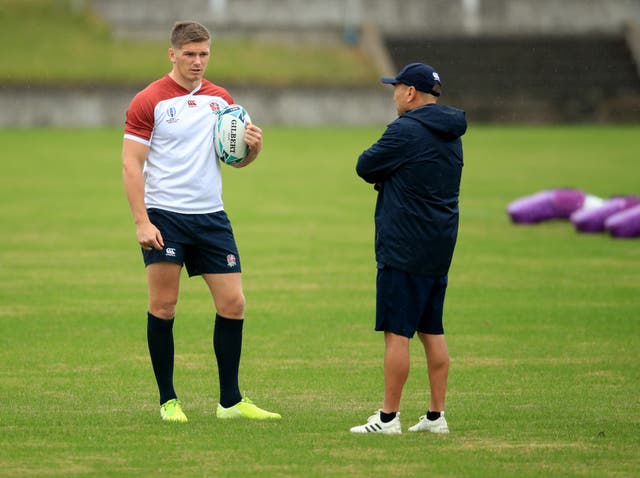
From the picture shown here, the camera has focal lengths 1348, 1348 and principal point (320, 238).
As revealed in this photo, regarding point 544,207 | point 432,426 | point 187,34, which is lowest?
point 544,207

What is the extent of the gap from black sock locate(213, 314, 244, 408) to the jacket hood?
169 centimetres

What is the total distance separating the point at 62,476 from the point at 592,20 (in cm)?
5557

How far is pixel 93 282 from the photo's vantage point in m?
14.6

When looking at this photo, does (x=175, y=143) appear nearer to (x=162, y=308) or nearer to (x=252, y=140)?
(x=252, y=140)

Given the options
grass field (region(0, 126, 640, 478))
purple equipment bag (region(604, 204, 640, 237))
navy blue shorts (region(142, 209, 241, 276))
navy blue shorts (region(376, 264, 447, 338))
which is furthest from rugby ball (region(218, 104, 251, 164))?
purple equipment bag (region(604, 204, 640, 237))

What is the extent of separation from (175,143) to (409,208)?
151 cm

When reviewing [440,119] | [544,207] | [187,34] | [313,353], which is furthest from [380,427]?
[544,207]

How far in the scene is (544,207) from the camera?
19.9m

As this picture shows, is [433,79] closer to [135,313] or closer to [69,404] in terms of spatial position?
[69,404]

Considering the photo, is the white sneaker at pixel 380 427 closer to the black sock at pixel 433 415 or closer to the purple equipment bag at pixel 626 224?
the black sock at pixel 433 415

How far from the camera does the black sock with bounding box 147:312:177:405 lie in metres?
8.11

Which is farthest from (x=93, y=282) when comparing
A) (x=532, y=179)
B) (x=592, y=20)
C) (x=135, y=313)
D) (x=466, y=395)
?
(x=592, y=20)

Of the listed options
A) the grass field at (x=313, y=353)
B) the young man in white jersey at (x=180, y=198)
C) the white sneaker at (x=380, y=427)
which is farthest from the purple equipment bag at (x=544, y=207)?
the white sneaker at (x=380, y=427)

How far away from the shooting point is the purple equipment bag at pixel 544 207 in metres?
19.9
